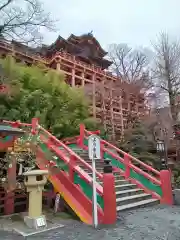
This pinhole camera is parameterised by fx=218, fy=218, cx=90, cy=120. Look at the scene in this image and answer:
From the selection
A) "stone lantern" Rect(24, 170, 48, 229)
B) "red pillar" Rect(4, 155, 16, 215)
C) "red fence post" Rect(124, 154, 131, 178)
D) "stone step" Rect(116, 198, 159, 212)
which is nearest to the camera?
"stone lantern" Rect(24, 170, 48, 229)

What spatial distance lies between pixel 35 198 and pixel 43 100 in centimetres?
639

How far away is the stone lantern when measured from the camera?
455cm

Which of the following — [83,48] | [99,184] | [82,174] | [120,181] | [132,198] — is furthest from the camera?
[83,48]

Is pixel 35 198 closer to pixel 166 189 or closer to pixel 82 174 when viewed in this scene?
pixel 82 174

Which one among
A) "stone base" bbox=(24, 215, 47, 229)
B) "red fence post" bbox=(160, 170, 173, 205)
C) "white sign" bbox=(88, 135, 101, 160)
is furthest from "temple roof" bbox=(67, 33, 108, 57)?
"stone base" bbox=(24, 215, 47, 229)

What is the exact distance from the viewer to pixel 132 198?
6266 mm

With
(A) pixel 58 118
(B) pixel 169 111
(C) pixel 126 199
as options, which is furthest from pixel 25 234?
(B) pixel 169 111

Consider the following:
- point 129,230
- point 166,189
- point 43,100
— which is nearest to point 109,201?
point 129,230

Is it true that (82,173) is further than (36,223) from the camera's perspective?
Yes

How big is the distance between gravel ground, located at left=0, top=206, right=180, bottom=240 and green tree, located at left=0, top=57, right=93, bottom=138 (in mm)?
5909

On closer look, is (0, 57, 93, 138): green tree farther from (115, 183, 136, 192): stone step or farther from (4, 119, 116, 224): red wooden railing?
(115, 183, 136, 192): stone step

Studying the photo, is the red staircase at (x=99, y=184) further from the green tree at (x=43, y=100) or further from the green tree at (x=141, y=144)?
the green tree at (x=141, y=144)

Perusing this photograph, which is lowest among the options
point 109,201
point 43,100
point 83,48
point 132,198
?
point 132,198

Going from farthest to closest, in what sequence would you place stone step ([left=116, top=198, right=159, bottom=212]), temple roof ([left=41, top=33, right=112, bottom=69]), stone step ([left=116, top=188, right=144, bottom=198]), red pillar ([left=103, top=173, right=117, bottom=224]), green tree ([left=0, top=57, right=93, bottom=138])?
1. temple roof ([left=41, top=33, right=112, bottom=69])
2. green tree ([left=0, top=57, right=93, bottom=138])
3. stone step ([left=116, top=188, right=144, bottom=198])
4. stone step ([left=116, top=198, right=159, bottom=212])
5. red pillar ([left=103, top=173, right=117, bottom=224])
